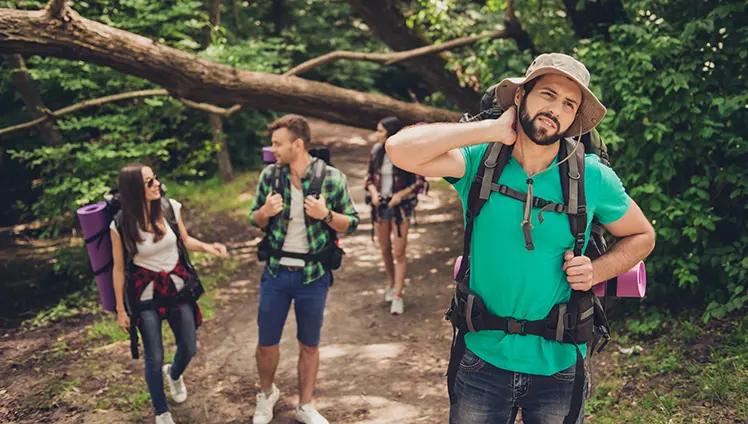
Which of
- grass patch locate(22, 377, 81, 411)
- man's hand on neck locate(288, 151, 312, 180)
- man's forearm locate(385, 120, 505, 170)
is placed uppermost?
man's forearm locate(385, 120, 505, 170)

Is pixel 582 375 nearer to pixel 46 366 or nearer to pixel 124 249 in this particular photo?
pixel 124 249

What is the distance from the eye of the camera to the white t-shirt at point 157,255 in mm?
4070

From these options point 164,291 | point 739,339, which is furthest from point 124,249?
point 739,339

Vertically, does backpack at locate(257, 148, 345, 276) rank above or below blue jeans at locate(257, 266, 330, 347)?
above

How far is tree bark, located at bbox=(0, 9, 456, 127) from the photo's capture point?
500cm

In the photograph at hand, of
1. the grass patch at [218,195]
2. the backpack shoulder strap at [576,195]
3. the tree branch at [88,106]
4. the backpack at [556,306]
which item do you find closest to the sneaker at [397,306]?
the tree branch at [88,106]

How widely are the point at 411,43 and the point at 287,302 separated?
516 cm

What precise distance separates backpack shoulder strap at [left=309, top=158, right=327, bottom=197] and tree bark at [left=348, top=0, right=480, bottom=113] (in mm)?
4202

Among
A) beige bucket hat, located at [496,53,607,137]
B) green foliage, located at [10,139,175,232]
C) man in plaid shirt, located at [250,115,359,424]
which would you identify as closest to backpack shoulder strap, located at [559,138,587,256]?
beige bucket hat, located at [496,53,607,137]

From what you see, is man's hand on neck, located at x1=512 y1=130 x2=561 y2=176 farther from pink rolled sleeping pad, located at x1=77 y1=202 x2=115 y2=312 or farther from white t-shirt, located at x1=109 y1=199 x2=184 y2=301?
pink rolled sleeping pad, located at x1=77 y1=202 x2=115 y2=312

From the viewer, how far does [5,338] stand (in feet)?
19.5

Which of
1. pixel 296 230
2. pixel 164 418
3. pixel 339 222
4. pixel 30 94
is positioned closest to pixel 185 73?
pixel 296 230

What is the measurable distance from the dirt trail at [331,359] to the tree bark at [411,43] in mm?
2310

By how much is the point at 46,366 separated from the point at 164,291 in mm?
2044
